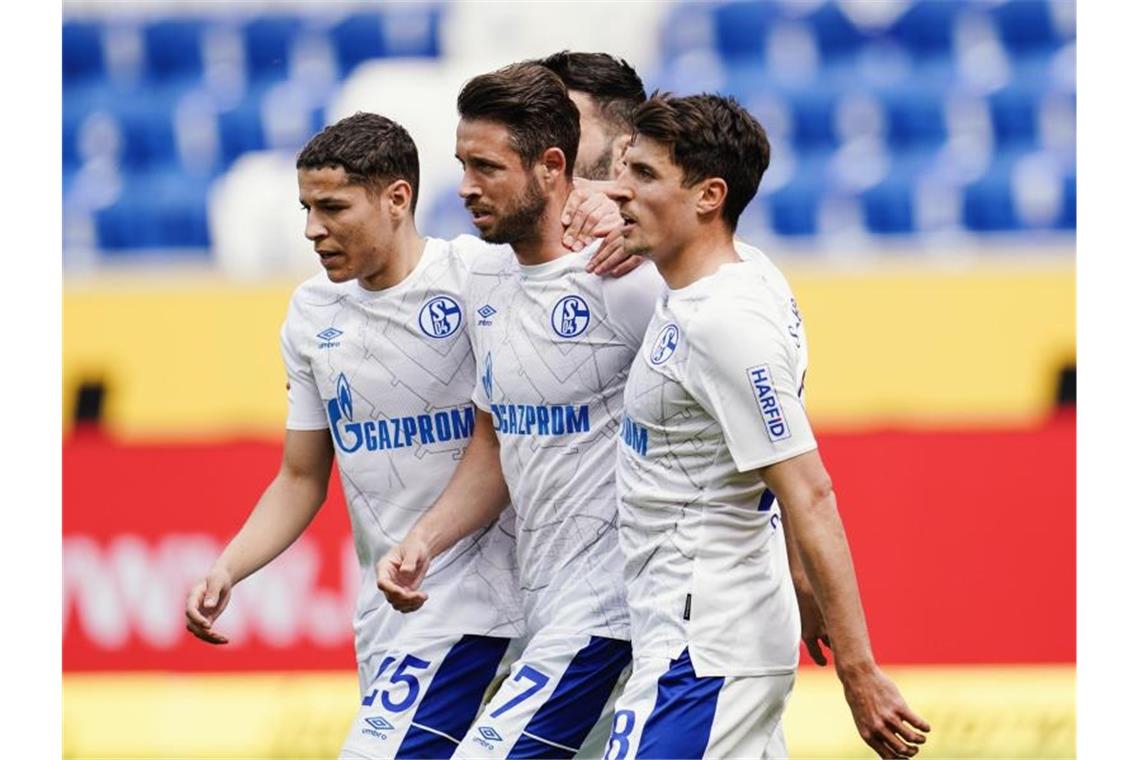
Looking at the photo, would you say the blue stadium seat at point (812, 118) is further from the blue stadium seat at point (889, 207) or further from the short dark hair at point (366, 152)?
the short dark hair at point (366, 152)

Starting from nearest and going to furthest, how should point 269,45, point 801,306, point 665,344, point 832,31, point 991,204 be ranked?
point 665,344 → point 801,306 → point 991,204 → point 832,31 → point 269,45

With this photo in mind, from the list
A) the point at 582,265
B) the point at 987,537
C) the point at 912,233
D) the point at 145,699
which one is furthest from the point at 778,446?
the point at 912,233

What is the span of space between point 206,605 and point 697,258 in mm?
1631

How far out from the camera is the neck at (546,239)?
457 centimetres

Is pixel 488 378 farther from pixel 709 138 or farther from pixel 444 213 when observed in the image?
pixel 444 213

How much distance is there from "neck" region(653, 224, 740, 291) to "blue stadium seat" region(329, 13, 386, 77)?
697 centimetres

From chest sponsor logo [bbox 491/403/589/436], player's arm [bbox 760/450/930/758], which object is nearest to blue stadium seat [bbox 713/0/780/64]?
chest sponsor logo [bbox 491/403/589/436]

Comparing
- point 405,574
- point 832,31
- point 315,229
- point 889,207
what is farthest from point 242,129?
point 405,574

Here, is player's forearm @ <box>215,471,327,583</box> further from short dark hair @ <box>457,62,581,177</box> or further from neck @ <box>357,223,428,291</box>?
short dark hair @ <box>457,62,581,177</box>

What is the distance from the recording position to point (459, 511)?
15.2ft

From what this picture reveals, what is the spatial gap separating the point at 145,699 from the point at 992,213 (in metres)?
5.09

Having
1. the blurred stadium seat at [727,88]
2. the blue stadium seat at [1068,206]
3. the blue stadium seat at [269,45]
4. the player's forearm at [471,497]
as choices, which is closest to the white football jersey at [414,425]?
the player's forearm at [471,497]

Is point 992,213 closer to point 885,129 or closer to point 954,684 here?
point 885,129

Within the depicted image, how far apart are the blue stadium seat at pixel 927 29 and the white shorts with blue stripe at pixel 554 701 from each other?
698 centimetres
